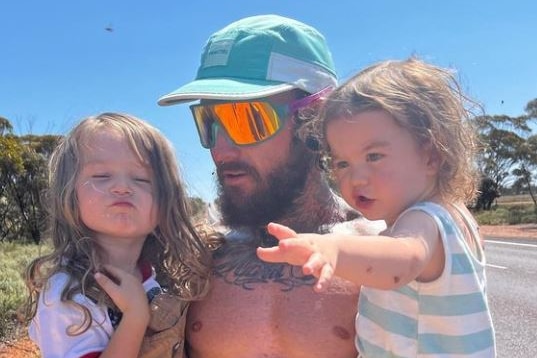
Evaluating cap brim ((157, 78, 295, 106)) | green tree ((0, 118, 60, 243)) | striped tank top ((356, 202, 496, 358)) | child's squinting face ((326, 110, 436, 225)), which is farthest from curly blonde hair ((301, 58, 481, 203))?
green tree ((0, 118, 60, 243))

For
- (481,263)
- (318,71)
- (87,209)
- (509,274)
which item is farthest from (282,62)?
(509,274)

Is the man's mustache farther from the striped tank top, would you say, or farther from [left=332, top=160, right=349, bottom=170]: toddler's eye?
the striped tank top

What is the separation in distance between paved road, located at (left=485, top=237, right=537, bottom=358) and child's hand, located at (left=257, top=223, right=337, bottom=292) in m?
6.37

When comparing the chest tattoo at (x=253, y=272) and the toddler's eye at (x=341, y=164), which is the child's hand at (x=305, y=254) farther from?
the chest tattoo at (x=253, y=272)

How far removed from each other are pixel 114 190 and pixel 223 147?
59 cm

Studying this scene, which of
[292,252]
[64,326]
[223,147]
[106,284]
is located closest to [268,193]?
[223,147]

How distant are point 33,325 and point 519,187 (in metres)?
39.6

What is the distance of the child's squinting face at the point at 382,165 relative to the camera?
1625 millimetres

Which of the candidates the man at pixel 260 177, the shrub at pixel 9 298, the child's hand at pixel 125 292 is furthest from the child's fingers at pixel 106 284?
the shrub at pixel 9 298

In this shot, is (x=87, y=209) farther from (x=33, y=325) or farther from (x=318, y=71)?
(x=318, y=71)

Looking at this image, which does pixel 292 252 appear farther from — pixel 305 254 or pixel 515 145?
pixel 515 145

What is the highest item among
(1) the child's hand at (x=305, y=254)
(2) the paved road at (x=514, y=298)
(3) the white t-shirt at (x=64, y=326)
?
(1) the child's hand at (x=305, y=254)

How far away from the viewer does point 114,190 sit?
193cm

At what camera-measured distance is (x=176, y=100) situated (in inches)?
91.7
